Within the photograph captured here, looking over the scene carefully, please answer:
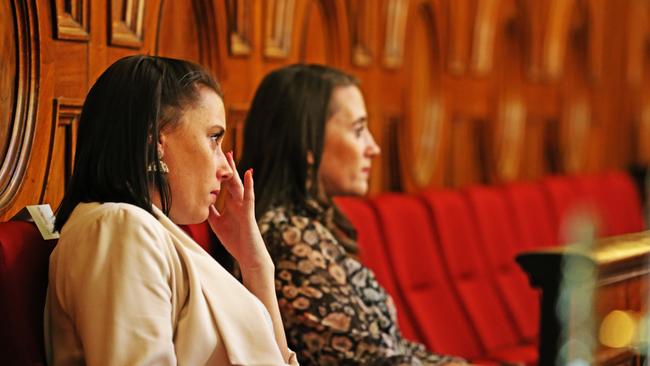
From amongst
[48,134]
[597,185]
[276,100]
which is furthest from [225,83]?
[597,185]

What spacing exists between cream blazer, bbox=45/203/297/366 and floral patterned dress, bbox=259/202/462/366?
62 centimetres

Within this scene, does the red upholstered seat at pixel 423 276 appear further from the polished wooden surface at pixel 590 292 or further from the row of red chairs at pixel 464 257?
the polished wooden surface at pixel 590 292

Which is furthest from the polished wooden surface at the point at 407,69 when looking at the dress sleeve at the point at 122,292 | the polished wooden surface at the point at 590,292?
the polished wooden surface at the point at 590,292

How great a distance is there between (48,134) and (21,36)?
240 mm

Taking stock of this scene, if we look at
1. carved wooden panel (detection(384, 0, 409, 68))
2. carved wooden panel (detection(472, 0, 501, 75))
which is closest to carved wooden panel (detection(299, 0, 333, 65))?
carved wooden panel (detection(384, 0, 409, 68))

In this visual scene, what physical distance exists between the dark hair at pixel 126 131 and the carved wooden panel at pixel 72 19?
0.66 metres

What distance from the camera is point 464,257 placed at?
3801 mm

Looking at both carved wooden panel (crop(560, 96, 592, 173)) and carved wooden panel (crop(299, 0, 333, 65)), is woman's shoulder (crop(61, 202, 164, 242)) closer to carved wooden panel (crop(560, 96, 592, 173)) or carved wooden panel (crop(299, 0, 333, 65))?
carved wooden panel (crop(299, 0, 333, 65))

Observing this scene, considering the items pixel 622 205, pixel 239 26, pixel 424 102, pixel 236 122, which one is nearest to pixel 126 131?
pixel 236 122

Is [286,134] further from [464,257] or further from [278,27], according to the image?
[464,257]

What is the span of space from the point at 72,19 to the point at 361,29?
1.52m

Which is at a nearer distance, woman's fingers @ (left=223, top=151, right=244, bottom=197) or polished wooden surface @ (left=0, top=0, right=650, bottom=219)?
woman's fingers @ (left=223, top=151, right=244, bottom=197)

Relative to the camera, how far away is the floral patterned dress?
99.9 inches

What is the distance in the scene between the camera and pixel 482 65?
4633 mm
